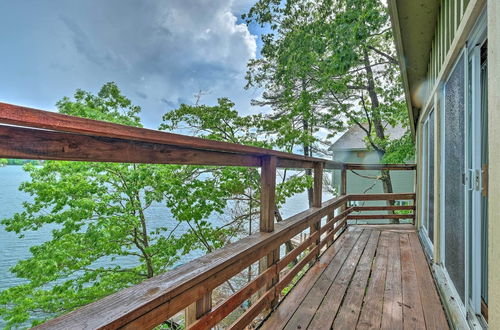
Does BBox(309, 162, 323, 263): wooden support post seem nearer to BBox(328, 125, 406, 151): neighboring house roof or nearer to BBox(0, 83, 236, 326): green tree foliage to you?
BBox(0, 83, 236, 326): green tree foliage

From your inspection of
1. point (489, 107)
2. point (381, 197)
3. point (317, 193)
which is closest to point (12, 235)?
point (317, 193)

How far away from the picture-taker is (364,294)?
229cm

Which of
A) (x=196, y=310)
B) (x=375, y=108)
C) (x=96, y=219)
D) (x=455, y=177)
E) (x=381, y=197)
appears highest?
(x=375, y=108)

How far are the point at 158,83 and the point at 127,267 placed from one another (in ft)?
27.2

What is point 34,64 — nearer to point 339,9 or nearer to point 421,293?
point 339,9

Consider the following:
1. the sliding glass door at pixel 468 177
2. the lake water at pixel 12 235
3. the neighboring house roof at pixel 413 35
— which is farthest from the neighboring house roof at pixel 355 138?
the sliding glass door at pixel 468 177

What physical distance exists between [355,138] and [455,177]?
11.0m

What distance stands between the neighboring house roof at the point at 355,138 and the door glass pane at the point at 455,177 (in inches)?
393

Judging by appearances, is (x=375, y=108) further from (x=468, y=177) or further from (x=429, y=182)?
(x=468, y=177)

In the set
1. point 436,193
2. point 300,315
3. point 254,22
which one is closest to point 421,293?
point 436,193

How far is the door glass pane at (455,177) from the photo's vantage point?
173cm

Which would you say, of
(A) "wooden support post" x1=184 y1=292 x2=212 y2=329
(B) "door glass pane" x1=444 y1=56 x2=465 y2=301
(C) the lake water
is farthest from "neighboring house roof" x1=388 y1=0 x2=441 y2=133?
(C) the lake water

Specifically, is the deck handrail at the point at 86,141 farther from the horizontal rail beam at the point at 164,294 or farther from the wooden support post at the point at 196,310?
the wooden support post at the point at 196,310

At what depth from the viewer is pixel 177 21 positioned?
32.2 ft
